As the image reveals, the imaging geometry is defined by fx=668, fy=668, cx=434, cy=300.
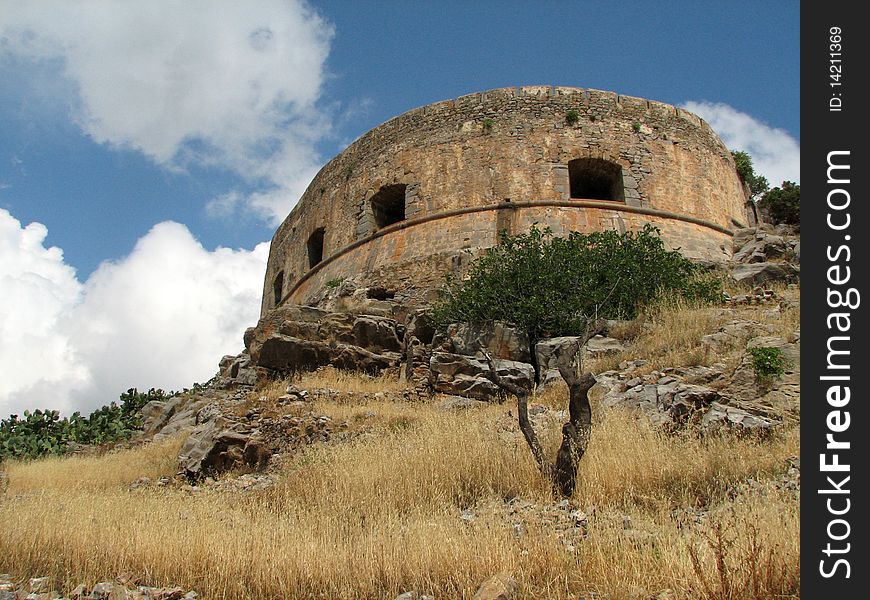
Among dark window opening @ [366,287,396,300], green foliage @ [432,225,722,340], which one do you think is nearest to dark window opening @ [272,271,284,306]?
dark window opening @ [366,287,396,300]

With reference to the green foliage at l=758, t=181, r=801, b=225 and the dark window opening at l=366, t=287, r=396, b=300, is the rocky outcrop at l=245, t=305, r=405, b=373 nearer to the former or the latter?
the dark window opening at l=366, t=287, r=396, b=300

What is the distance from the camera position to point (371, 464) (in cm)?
536

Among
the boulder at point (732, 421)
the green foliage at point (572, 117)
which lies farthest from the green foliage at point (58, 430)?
the green foliage at point (572, 117)

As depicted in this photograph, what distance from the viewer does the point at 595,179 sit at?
1457 cm

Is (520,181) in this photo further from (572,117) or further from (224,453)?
(224,453)

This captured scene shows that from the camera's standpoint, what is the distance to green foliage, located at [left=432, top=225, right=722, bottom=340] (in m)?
9.45

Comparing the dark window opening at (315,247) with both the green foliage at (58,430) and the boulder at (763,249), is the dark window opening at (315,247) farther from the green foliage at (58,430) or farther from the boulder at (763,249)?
the boulder at (763,249)

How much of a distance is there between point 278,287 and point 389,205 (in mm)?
5747

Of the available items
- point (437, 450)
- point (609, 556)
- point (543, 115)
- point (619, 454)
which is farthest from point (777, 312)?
point (543, 115)

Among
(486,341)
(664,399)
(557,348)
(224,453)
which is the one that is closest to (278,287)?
(486,341)

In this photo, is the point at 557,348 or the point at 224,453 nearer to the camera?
the point at 224,453
